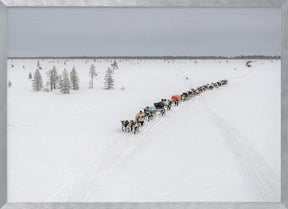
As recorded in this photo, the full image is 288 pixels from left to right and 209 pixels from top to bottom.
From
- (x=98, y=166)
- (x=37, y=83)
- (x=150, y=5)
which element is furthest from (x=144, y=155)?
(x=37, y=83)

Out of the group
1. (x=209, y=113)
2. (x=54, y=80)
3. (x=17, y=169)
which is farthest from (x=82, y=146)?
(x=54, y=80)

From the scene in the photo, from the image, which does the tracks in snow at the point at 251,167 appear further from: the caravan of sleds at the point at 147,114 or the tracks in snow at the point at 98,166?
the caravan of sleds at the point at 147,114

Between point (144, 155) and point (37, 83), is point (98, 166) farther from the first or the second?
point (37, 83)

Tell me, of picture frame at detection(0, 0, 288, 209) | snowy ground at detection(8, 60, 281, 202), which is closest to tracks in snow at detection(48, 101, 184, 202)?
snowy ground at detection(8, 60, 281, 202)

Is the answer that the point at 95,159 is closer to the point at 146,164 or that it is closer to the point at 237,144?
the point at 146,164

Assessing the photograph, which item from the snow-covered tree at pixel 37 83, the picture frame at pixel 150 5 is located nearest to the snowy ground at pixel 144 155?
the picture frame at pixel 150 5

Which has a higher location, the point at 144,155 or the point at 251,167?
the point at 251,167
